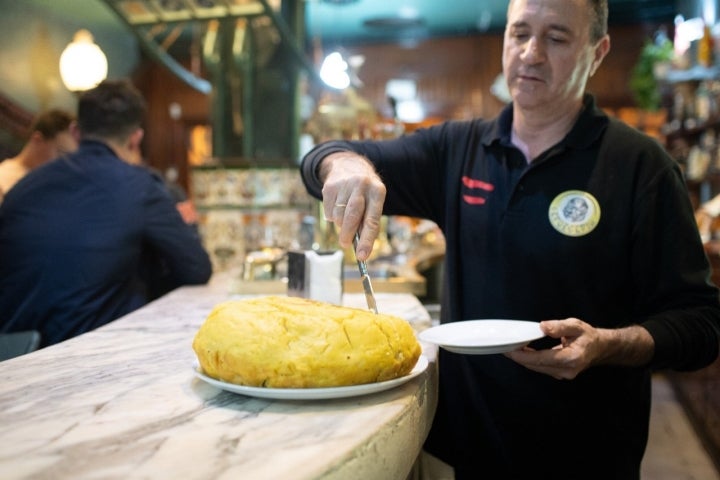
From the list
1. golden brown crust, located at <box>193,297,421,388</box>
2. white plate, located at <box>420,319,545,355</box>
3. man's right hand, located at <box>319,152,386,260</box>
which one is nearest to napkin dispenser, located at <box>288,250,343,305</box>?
man's right hand, located at <box>319,152,386,260</box>

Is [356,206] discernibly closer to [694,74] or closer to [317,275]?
[317,275]

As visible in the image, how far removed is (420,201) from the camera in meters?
1.92

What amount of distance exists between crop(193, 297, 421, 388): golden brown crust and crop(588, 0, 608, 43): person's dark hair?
110 centimetres

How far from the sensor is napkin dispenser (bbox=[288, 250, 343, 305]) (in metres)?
Result: 1.73

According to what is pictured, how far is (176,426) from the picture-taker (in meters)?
0.82

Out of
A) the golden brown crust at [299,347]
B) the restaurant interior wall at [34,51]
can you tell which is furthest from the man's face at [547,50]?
the restaurant interior wall at [34,51]

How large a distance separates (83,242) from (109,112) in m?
0.63

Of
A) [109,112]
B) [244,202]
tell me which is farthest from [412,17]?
[109,112]

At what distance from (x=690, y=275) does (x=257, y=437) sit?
1.16 metres

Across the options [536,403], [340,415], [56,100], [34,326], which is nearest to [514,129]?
[536,403]

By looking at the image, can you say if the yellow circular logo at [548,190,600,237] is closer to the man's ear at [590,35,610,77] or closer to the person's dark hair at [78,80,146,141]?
the man's ear at [590,35,610,77]

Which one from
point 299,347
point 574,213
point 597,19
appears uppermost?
point 597,19

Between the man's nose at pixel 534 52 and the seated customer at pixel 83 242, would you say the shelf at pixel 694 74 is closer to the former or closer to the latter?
the man's nose at pixel 534 52

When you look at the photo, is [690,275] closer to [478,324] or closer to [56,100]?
[478,324]
